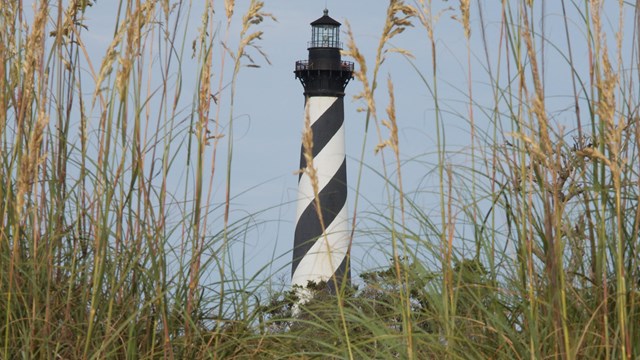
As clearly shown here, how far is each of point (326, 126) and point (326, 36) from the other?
3.55 meters

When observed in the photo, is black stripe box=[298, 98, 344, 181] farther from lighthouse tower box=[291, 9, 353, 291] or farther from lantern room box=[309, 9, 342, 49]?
lantern room box=[309, 9, 342, 49]

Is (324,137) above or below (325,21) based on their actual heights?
below

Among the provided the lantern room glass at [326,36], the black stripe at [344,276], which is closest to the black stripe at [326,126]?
the lantern room glass at [326,36]

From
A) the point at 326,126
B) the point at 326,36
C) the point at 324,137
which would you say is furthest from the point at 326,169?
the point at 326,36

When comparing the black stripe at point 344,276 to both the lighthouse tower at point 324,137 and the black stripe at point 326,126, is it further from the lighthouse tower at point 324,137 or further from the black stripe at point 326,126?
the black stripe at point 326,126

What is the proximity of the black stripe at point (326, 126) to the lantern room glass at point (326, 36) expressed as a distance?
233 centimetres

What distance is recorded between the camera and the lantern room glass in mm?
22812

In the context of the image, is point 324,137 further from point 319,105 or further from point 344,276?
point 344,276

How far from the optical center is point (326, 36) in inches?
907

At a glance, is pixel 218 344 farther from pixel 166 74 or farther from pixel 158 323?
pixel 166 74

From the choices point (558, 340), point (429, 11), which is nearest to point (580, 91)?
point (429, 11)

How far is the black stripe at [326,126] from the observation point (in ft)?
66.4

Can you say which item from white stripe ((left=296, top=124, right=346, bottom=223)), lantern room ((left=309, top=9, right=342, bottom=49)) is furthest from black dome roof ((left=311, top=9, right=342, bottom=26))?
white stripe ((left=296, top=124, right=346, bottom=223))

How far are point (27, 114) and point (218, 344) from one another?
37.4 inches
